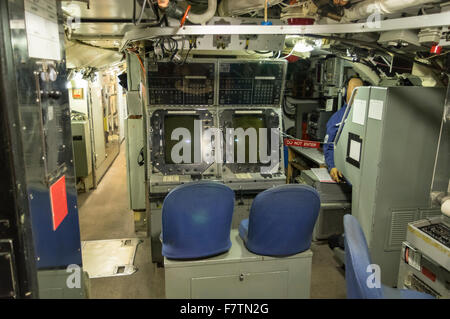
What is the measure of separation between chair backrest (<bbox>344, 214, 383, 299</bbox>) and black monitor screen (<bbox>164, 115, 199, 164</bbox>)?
92.2 inches

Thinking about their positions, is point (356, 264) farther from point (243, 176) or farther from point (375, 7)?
point (243, 176)

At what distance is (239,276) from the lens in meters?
2.83

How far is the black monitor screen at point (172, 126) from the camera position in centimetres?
398

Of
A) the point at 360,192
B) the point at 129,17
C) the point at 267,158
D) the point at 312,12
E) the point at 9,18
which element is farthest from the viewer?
the point at 267,158

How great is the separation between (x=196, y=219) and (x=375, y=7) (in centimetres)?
187

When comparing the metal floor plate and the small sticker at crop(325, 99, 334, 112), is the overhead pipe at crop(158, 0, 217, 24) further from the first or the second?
the small sticker at crop(325, 99, 334, 112)

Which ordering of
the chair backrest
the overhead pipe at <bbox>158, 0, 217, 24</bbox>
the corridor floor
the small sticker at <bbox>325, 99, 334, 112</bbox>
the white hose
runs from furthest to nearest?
the small sticker at <bbox>325, 99, 334, 112</bbox> < the corridor floor < the white hose < the overhead pipe at <bbox>158, 0, 217, 24</bbox> < the chair backrest

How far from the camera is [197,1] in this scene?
3.26 meters

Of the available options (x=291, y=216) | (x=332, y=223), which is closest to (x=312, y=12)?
(x=291, y=216)

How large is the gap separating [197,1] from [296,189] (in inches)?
77.1

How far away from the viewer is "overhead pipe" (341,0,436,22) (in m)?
2.02

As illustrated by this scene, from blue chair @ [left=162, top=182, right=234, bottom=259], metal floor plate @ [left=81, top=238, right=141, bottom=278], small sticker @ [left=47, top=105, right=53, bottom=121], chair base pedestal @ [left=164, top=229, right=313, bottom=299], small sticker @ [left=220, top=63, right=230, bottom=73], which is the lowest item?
metal floor plate @ [left=81, top=238, right=141, bottom=278]

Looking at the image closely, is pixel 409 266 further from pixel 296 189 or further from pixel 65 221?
pixel 65 221

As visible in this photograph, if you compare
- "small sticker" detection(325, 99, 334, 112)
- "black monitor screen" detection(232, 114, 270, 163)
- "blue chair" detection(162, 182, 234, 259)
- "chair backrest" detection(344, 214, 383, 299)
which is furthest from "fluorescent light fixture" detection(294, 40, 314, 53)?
"chair backrest" detection(344, 214, 383, 299)
